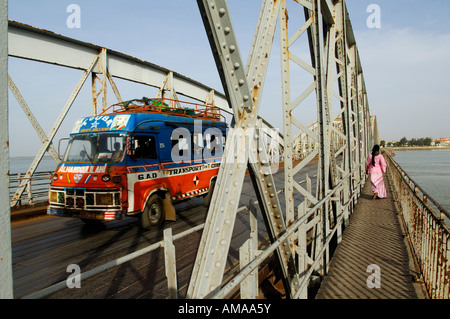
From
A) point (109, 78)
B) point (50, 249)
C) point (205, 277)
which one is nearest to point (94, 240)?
point (50, 249)

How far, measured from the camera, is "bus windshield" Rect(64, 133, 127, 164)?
23.6 ft

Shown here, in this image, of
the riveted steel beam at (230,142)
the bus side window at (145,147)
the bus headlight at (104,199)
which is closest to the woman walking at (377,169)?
the bus side window at (145,147)

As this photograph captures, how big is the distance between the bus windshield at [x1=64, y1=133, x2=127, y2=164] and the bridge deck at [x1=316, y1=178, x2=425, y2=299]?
204 inches

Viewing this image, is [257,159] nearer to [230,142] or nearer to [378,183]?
[230,142]

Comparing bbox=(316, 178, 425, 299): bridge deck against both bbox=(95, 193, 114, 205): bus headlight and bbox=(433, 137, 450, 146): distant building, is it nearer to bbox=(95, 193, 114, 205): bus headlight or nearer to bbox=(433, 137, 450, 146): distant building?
bbox=(95, 193, 114, 205): bus headlight

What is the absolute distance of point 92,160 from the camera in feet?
23.7

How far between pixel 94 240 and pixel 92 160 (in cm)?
189

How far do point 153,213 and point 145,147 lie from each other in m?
1.71

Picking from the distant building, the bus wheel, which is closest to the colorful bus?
the bus wheel

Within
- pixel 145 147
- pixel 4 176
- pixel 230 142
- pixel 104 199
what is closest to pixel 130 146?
pixel 145 147

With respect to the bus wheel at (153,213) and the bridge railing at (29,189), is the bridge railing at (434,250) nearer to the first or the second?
the bus wheel at (153,213)

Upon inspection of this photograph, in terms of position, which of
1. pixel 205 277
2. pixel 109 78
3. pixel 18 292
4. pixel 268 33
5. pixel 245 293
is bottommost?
pixel 18 292
